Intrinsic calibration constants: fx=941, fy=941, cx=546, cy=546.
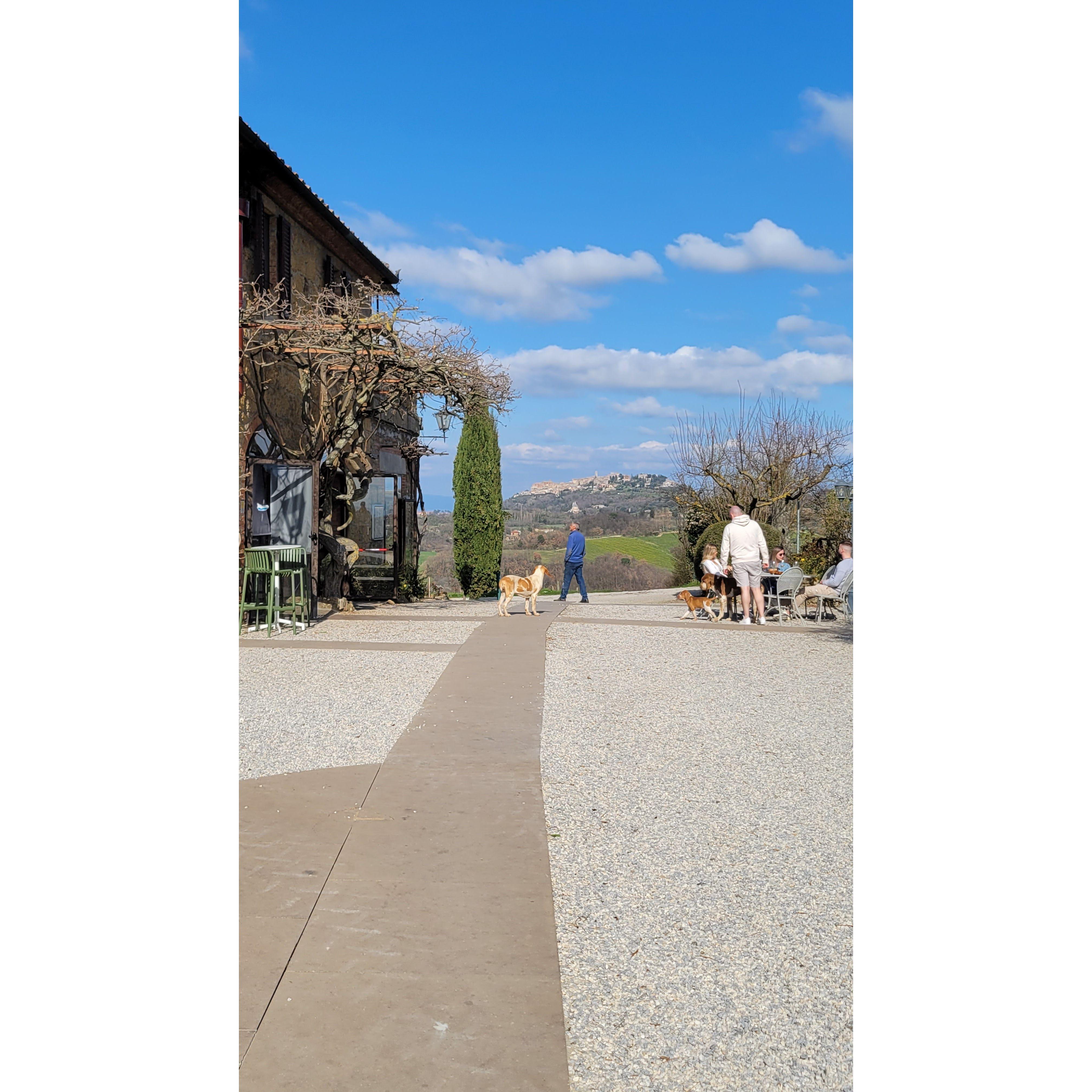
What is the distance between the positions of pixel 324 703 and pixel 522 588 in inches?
225

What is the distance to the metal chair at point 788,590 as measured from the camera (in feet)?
42.8

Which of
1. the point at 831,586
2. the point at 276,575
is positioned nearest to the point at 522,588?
the point at 276,575

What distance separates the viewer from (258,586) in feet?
38.0

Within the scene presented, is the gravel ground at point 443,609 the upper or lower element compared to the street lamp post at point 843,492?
lower

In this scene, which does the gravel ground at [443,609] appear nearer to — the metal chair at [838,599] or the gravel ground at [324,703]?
the gravel ground at [324,703]

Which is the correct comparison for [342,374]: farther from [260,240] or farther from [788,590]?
[788,590]

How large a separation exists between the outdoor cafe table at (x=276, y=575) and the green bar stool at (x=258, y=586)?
0.09 ft

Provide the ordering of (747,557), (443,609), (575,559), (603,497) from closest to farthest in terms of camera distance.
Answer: (747,557), (443,609), (575,559), (603,497)

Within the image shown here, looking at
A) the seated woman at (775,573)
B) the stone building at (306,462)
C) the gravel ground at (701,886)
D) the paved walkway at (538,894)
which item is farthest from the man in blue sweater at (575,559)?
the paved walkway at (538,894)

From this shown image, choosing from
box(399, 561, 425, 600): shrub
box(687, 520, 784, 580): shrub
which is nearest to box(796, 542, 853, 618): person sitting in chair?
box(687, 520, 784, 580): shrub

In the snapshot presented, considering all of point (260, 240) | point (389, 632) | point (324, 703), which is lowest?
point (324, 703)
